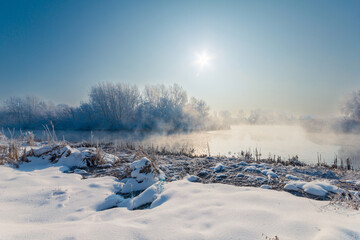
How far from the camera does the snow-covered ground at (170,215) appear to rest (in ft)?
4.70

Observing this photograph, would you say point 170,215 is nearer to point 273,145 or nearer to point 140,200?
point 140,200

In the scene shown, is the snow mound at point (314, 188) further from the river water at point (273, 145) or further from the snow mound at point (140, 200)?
the river water at point (273, 145)

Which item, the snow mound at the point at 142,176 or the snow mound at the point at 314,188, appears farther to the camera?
the snow mound at the point at 142,176

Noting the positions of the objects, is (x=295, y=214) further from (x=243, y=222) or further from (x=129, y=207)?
(x=129, y=207)

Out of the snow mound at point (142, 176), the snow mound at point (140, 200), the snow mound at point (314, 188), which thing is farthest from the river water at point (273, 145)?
the snow mound at point (314, 188)

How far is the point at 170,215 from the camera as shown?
180 cm

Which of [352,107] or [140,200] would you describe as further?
[352,107]

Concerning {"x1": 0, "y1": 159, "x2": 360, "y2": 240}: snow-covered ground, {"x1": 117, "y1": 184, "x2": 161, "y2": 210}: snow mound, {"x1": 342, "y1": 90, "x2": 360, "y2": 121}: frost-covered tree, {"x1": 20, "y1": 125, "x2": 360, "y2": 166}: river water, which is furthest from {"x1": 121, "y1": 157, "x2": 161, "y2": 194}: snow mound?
{"x1": 342, "y1": 90, "x2": 360, "y2": 121}: frost-covered tree

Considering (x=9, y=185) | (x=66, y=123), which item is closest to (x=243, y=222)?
(x=9, y=185)

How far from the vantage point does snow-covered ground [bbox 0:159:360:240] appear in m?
1.43

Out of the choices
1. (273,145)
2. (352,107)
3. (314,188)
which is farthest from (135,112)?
(352,107)

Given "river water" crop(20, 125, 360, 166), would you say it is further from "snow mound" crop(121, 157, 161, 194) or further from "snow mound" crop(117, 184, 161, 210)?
"snow mound" crop(117, 184, 161, 210)

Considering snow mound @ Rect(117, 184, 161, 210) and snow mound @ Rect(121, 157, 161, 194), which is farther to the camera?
snow mound @ Rect(121, 157, 161, 194)

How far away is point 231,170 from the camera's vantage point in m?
4.33
